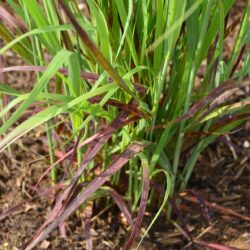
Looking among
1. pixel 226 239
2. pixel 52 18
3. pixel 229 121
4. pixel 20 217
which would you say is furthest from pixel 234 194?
pixel 52 18

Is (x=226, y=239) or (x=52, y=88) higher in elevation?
(x=52, y=88)

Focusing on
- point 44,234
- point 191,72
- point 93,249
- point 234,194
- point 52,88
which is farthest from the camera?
point 52,88

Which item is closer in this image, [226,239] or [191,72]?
[191,72]

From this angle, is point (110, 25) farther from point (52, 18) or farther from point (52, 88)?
point (52, 88)

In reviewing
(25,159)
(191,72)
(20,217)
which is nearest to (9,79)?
(25,159)

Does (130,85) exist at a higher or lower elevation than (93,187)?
higher

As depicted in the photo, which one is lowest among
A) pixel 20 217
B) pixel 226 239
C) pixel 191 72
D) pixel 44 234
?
pixel 226 239

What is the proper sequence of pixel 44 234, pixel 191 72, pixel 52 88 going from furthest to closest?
1. pixel 52 88
2. pixel 191 72
3. pixel 44 234
